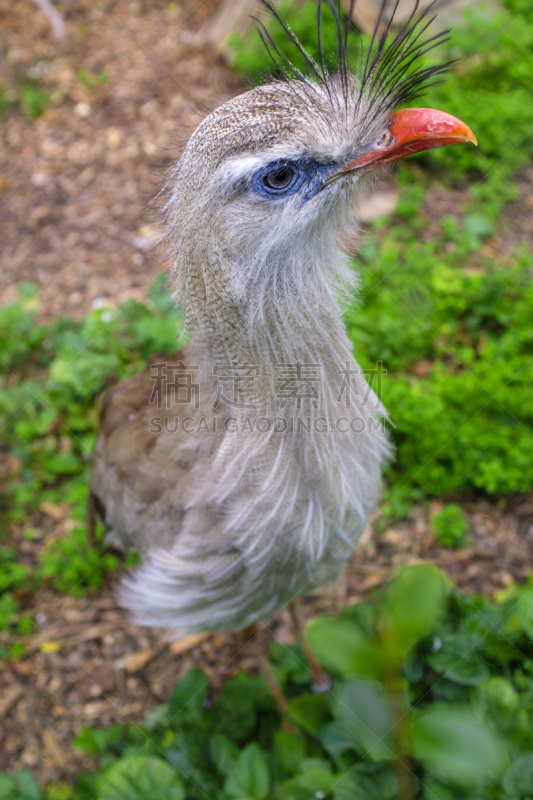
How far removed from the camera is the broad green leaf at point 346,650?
0.59 meters

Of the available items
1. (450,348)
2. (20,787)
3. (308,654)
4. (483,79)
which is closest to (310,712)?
(308,654)

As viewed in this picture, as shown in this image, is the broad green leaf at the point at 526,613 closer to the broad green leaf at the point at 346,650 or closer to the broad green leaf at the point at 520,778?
the broad green leaf at the point at 520,778

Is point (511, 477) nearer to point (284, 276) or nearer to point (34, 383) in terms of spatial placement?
point (284, 276)

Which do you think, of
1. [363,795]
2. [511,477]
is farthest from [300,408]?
[511,477]

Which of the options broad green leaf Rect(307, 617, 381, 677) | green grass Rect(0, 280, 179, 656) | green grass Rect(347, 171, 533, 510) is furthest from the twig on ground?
broad green leaf Rect(307, 617, 381, 677)

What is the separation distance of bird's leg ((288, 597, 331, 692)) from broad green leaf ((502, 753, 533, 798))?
1.00m

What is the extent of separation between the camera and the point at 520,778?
4.51ft

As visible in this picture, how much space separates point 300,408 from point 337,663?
91 centimetres

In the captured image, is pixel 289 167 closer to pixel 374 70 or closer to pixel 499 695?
pixel 374 70

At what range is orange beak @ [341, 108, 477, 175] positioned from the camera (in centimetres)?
133

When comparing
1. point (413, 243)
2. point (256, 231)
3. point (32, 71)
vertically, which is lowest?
point (413, 243)

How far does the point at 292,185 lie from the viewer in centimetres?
131

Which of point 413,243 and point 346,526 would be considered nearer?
point 346,526

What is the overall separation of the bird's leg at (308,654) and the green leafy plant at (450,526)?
686mm
